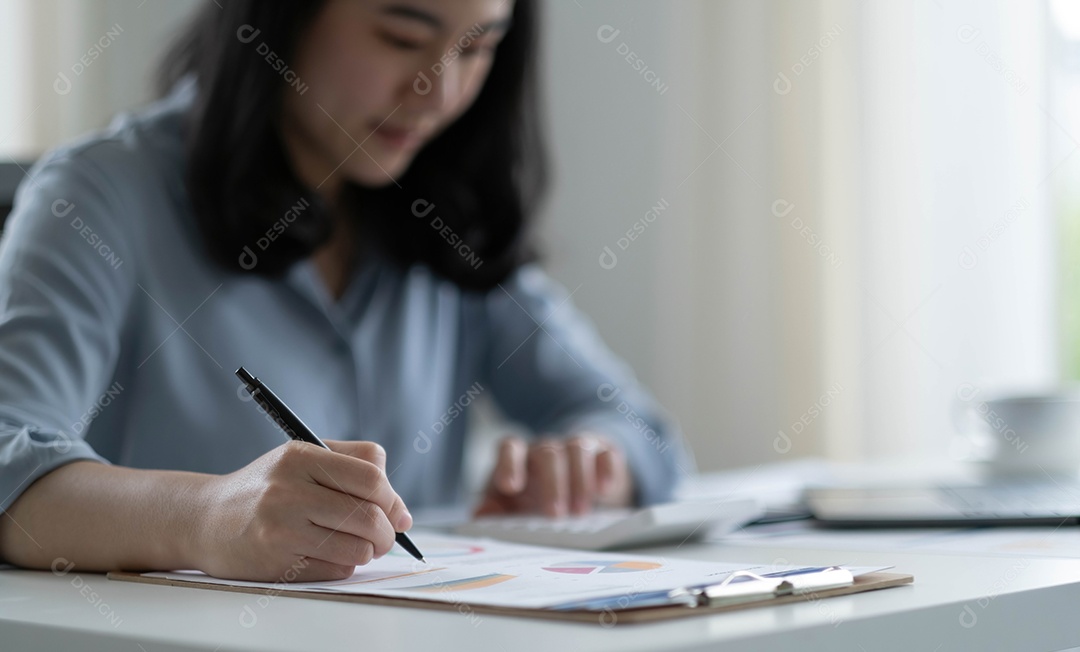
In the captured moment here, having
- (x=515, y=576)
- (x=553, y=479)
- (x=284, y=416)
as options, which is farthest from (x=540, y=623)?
(x=553, y=479)

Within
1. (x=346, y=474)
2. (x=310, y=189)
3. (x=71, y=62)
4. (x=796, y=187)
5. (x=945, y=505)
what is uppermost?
(x=71, y=62)

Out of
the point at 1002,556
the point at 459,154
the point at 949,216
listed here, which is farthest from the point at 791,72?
the point at 1002,556

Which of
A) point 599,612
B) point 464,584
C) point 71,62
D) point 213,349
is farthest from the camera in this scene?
point 71,62

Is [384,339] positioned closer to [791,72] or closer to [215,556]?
[215,556]

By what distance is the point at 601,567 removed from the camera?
0.60 metres

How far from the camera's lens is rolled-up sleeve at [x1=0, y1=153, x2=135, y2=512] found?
2.31ft

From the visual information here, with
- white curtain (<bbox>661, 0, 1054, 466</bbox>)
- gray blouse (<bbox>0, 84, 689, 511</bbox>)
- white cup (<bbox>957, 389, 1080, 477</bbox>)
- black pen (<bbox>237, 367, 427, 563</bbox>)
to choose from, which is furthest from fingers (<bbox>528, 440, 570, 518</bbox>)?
white curtain (<bbox>661, 0, 1054, 466</bbox>)


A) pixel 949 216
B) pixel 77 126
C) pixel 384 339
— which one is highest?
pixel 77 126

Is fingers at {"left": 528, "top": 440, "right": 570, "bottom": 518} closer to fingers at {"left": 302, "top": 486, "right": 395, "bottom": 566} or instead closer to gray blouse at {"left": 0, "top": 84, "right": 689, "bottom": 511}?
gray blouse at {"left": 0, "top": 84, "right": 689, "bottom": 511}

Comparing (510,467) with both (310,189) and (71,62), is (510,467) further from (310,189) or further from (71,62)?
(71,62)

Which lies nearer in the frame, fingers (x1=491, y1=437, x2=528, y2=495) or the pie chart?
the pie chart

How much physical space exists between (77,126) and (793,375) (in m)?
1.78

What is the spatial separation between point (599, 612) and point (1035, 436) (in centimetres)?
97

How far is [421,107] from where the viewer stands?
110cm
